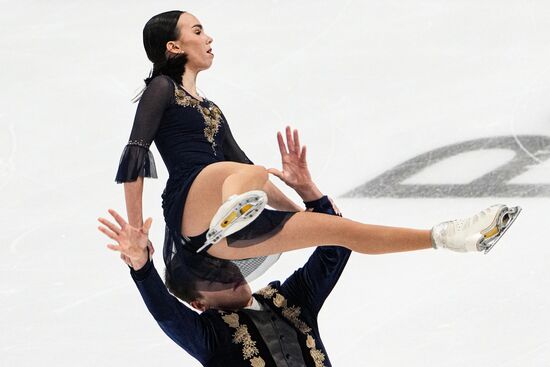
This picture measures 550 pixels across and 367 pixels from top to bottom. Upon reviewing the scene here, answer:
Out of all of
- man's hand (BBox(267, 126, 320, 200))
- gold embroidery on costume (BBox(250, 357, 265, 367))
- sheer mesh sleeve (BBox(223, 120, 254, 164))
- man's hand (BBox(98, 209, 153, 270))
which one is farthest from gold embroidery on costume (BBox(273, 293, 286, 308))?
man's hand (BBox(98, 209, 153, 270))

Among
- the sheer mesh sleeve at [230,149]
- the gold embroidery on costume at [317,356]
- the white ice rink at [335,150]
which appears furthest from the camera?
the white ice rink at [335,150]

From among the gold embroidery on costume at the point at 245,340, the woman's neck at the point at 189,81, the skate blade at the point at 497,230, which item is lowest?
the gold embroidery on costume at the point at 245,340

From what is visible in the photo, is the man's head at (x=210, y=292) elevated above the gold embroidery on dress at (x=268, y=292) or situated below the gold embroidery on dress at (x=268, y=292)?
above

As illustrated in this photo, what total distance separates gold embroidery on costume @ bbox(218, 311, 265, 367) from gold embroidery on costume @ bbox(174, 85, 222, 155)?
1.85 feet

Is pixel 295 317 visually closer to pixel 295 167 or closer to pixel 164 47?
pixel 295 167

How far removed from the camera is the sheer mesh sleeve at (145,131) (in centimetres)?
368

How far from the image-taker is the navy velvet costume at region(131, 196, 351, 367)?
3625mm

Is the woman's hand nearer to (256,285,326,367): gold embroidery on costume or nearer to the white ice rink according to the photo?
(256,285,326,367): gold embroidery on costume

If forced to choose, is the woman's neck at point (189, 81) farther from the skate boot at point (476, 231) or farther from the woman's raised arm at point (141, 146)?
the skate boot at point (476, 231)

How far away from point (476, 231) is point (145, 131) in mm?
1091

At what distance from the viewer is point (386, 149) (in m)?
6.45

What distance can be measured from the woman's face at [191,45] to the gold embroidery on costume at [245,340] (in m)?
0.86

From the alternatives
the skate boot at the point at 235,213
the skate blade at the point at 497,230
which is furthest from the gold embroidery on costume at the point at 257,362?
the skate blade at the point at 497,230

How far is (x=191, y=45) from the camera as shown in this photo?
399 centimetres
